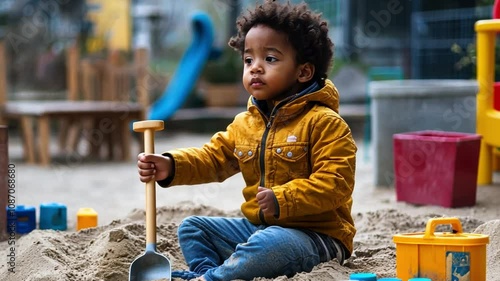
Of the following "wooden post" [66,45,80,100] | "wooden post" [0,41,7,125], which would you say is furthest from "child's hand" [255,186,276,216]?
"wooden post" [66,45,80,100]

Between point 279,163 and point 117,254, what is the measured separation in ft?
2.24

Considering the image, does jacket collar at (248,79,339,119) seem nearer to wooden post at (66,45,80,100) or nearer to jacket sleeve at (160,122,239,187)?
jacket sleeve at (160,122,239,187)

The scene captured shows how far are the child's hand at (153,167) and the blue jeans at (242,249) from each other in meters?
0.22

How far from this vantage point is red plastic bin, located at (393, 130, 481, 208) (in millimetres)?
4668

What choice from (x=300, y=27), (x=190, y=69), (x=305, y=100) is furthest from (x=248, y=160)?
(x=190, y=69)

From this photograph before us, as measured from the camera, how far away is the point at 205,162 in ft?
10.2

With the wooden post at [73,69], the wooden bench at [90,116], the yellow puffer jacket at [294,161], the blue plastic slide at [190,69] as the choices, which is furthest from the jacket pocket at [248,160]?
the wooden post at [73,69]

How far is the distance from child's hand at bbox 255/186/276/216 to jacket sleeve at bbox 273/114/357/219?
0.02 metres

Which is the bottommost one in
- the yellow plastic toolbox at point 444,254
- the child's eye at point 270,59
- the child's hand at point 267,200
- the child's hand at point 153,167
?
the yellow plastic toolbox at point 444,254

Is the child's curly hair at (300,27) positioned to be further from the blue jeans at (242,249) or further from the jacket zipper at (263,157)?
the blue jeans at (242,249)

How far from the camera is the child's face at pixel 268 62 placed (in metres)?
2.97

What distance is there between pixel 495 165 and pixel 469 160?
1668mm

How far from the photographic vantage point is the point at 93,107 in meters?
8.28

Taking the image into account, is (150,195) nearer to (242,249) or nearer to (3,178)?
(242,249)
